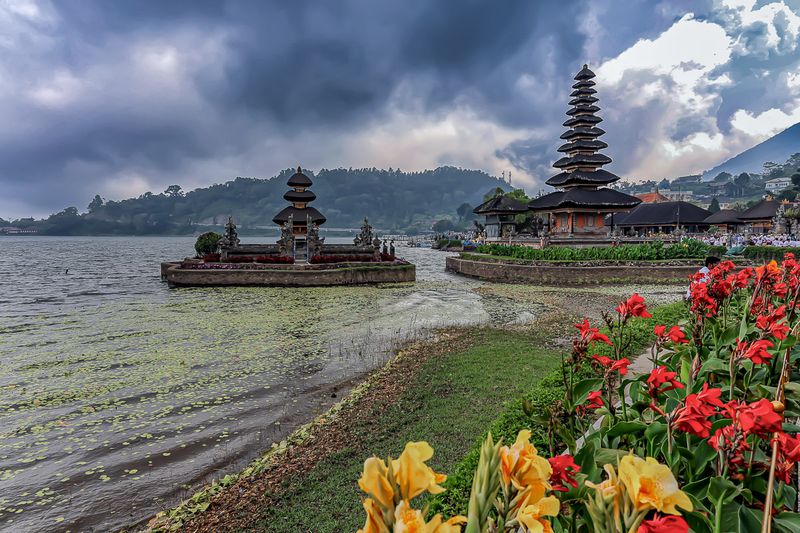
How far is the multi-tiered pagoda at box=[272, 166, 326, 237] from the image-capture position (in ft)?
113

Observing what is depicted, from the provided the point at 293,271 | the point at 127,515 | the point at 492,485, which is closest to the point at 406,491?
the point at 492,485

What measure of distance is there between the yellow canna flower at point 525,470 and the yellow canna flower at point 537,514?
2 cm

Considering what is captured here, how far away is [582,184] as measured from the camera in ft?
117

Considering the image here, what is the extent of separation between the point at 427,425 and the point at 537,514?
15.8 ft

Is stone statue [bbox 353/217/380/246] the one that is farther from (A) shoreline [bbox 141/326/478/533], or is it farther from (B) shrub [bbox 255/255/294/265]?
(A) shoreline [bbox 141/326/478/533]

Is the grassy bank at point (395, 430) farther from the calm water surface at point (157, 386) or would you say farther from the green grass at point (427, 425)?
the calm water surface at point (157, 386)

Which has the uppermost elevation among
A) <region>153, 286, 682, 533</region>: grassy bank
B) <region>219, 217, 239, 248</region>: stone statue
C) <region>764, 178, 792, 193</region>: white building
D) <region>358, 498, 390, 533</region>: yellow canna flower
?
<region>764, 178, 792, 193</region>: white building

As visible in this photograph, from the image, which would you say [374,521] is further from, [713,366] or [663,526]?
[713,366]

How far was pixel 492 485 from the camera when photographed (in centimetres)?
91

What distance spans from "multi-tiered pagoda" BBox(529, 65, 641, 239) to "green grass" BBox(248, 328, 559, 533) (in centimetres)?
2806

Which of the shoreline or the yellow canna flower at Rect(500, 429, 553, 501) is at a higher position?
the yellow canna flower at Rect(500, 429, 553, 501)

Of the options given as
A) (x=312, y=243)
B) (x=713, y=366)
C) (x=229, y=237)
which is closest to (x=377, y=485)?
(x=713, y=366)

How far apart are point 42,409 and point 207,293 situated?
15.2 m

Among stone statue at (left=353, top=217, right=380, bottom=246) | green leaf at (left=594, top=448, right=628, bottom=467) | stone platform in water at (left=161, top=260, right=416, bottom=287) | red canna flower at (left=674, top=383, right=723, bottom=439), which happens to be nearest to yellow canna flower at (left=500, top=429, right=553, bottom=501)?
red canna flower at (left=674, top=383, right=723, bottom=439)
